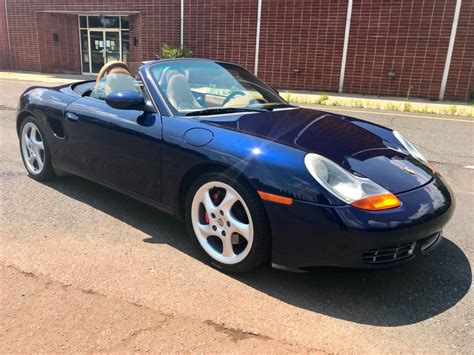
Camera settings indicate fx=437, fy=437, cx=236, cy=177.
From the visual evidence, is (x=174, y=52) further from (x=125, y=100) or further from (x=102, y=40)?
(x=125, y=100)

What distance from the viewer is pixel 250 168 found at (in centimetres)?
272

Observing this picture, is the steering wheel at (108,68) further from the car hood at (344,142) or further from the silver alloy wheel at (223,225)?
the silver alloy wheel at (223,225)

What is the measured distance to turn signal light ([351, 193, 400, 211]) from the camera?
8.20 feet

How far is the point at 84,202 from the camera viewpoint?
418 cm

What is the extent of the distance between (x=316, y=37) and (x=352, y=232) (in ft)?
48.6

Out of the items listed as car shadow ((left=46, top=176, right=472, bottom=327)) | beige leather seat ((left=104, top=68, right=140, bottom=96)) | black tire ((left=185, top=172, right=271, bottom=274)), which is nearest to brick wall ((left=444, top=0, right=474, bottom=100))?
car shadow ((left=46, top=176, right=472, bottom=327))

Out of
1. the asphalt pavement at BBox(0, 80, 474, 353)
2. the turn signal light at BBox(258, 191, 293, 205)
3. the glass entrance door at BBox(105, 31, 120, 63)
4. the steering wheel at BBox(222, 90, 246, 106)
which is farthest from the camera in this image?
the glass entrance door at BBox(105, 31, 120, 63)

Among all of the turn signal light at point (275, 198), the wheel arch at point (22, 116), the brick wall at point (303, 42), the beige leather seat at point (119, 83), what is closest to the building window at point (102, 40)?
the brick wall at point (303, 42)

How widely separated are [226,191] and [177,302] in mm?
759

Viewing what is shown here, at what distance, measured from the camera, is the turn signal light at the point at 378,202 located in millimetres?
2500

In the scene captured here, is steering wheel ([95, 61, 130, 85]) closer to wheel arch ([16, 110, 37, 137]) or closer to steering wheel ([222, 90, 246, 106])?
wheel arch ([16, 110, 37, 137])

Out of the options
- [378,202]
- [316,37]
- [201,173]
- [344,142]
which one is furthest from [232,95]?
[316,37]

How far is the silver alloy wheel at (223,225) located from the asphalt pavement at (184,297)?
0.51 ft

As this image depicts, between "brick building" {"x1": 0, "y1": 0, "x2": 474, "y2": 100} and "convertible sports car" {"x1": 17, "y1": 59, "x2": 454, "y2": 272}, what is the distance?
12.7 m
